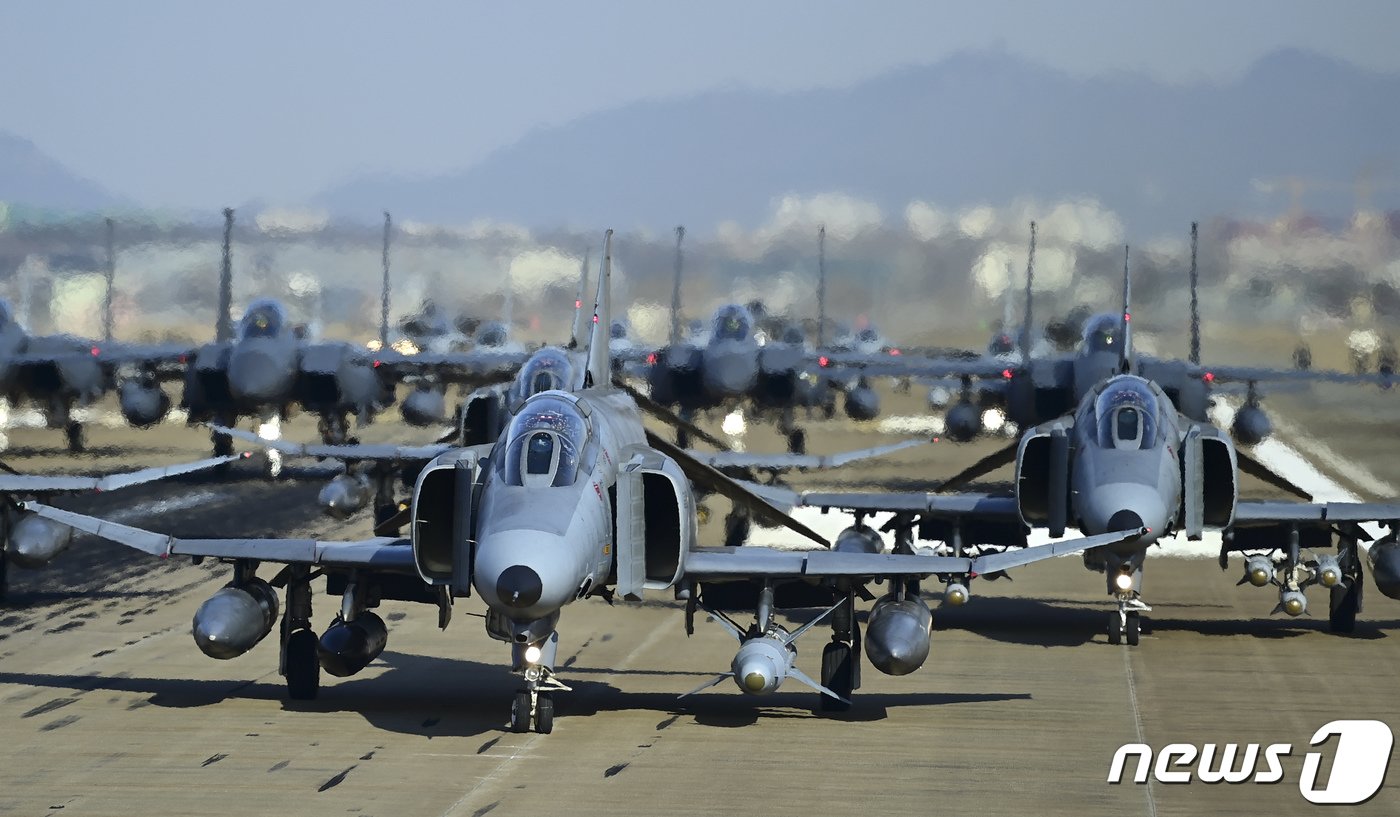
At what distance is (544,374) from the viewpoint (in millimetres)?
24281

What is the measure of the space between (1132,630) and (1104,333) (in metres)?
16.0

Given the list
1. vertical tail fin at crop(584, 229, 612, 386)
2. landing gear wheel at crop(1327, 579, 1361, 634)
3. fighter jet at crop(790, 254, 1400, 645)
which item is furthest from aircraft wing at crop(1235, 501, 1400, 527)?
vertical tail fin at crop(584, 229, 612, 386)

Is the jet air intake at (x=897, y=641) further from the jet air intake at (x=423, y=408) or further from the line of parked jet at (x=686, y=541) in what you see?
the jet air intake at (x=423, y=408)

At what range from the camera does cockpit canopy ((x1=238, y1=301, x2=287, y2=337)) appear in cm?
4306

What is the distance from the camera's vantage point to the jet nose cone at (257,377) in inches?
1647

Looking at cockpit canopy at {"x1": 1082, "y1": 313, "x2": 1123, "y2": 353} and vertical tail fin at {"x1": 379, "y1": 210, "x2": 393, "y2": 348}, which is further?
vertical tail fin at {"x1": 379, "y1": 210, "x2": 393, "y2": 348}

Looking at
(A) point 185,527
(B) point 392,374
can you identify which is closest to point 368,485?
(A) point 185,527

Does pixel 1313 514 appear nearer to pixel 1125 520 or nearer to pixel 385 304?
pixel 1125 520

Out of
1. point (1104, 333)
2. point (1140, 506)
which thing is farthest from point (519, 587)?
point (1104, 333)

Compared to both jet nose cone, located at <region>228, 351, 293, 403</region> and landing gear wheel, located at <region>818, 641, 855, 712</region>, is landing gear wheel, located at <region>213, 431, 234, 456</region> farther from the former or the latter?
landing gear wheel, located at <region>818, 641, 855, 712</region>

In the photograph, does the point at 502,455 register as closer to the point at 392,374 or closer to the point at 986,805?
the point at 986,805

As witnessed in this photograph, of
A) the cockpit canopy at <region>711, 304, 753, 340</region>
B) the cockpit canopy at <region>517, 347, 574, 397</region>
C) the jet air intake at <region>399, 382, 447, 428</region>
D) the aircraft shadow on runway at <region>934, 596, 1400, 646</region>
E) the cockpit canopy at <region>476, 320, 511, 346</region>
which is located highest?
the cockpit canopy at <region>711, 304, 753, 340</region>

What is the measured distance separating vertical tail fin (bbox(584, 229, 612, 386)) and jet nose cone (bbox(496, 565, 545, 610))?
16.4 ft

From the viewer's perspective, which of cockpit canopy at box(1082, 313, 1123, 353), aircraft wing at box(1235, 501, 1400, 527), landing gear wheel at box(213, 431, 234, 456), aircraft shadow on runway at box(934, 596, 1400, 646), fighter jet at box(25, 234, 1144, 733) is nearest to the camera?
fighter jet at box(25, 234, 1144, 733)
